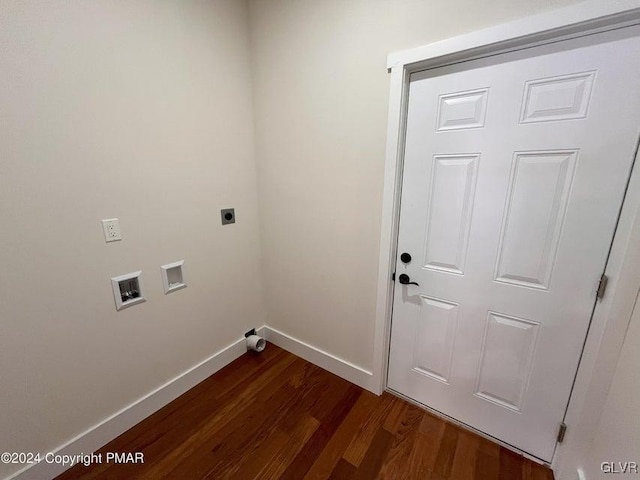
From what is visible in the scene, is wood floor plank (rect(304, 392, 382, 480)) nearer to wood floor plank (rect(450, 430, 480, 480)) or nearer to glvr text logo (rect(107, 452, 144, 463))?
wood floor plank (rect(450, 430, 480, 480))

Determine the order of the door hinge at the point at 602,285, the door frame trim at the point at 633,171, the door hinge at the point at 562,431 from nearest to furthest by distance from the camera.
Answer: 1. the door frame trim at the point at 633,171
2. the door hinge at the point at 602,285
3. the door hinge at the point at 562,431

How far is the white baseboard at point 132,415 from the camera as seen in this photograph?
3.91 feet

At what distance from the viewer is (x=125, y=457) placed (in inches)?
51.9

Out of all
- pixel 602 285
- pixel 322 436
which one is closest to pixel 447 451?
pixel 322 436

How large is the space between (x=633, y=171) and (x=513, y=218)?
0.38m

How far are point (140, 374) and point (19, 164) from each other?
1.21 meters

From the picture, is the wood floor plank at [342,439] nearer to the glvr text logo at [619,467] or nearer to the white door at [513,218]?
the white door at [513,218]

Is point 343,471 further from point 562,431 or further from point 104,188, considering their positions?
point 104,188

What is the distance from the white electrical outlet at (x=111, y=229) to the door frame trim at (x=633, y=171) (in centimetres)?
143

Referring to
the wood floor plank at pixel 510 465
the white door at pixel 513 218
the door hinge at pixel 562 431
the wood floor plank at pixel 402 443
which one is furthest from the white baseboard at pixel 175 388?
the door hinge at pixel 562 431

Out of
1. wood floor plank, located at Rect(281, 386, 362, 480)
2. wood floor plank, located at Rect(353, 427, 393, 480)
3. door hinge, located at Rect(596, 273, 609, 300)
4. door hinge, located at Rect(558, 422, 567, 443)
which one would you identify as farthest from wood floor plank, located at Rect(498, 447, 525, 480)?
door hinge, located at Rect(596, 273, 609, 300)

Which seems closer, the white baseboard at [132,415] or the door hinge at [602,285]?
the door hinge at [602,285]

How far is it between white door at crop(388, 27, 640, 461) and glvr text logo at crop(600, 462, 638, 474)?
256mm

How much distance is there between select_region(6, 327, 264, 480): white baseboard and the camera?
1191 mm
